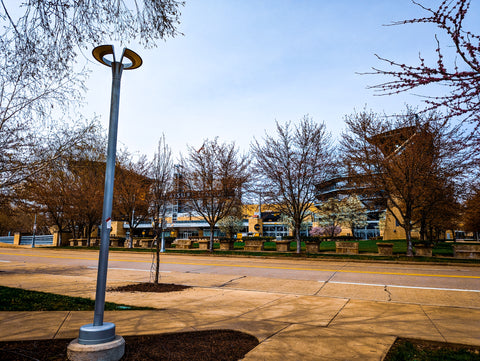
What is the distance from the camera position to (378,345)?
181 inches

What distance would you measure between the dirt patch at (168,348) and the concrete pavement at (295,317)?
0.27 meters

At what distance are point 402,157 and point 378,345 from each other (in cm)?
1661

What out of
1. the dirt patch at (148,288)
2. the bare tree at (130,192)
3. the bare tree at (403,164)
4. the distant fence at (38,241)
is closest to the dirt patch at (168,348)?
the dirt patch at (148,288)

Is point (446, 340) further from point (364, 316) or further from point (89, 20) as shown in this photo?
point (89, 20)

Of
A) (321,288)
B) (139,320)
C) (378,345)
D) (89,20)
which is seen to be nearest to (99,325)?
(139,320)

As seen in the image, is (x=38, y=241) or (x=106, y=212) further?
(x=38, y=241)

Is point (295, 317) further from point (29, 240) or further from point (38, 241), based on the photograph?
point (29, 240)

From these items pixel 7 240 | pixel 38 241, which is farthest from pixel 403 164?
pixel 7 240

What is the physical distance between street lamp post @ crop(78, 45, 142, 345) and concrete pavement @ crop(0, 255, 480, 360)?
1184mm

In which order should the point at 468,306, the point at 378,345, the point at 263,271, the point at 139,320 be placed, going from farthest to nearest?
the point at 263,271, the point at 468,306, the point at 139,320, the point at 378,345

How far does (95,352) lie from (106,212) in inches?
65.1

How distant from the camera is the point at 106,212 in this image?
→ 428 cm

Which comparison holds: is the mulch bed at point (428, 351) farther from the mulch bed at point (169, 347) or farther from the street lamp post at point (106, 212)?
the street lamp post at point (106, 212)

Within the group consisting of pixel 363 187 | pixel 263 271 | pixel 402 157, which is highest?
pixel 402 157
